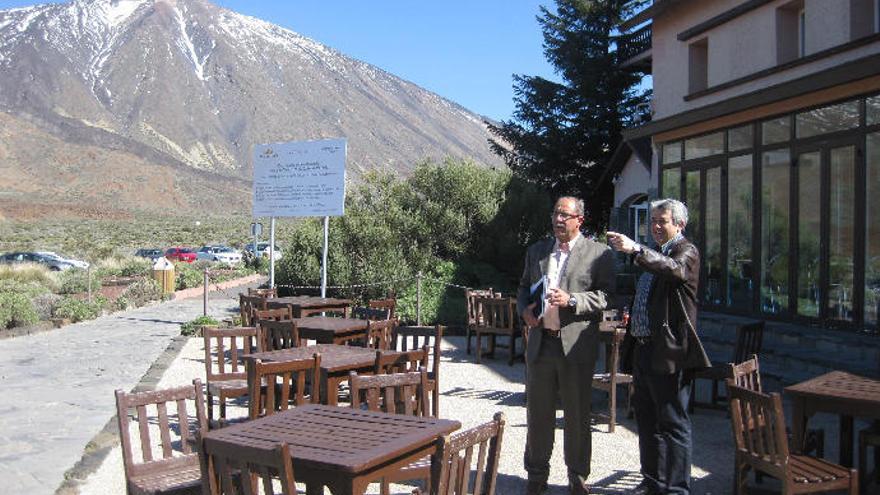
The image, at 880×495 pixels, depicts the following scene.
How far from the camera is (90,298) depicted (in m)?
17.7

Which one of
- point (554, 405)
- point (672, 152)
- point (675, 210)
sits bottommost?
point (554, 405)

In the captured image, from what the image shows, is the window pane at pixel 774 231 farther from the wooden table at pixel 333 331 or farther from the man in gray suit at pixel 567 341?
the man in gray suit at pixel 567 341

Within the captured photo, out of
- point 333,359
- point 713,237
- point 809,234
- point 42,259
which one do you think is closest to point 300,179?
point 713,237

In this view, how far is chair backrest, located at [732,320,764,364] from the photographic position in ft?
23.8

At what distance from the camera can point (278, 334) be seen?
705cm

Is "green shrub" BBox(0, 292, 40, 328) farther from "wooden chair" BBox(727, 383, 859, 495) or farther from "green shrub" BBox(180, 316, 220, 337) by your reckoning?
"wooden chair" BBox(727, 383, 859, 495)

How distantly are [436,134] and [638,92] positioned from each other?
158 meters

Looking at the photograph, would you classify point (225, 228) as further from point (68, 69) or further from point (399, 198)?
point (68, 69)

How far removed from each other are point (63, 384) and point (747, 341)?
7094 mm

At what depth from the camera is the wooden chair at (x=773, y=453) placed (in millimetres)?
4137

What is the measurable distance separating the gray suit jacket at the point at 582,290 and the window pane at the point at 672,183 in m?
9.43

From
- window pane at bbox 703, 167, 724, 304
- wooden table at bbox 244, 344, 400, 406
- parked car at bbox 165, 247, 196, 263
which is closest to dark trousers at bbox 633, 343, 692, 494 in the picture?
wooden table at bbox 244, 344, 400, 406

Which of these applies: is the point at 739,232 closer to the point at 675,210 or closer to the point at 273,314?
the point at 273,314

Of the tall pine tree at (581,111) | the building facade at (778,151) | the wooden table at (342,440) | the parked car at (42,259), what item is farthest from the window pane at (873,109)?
the parked car at (42,259)
